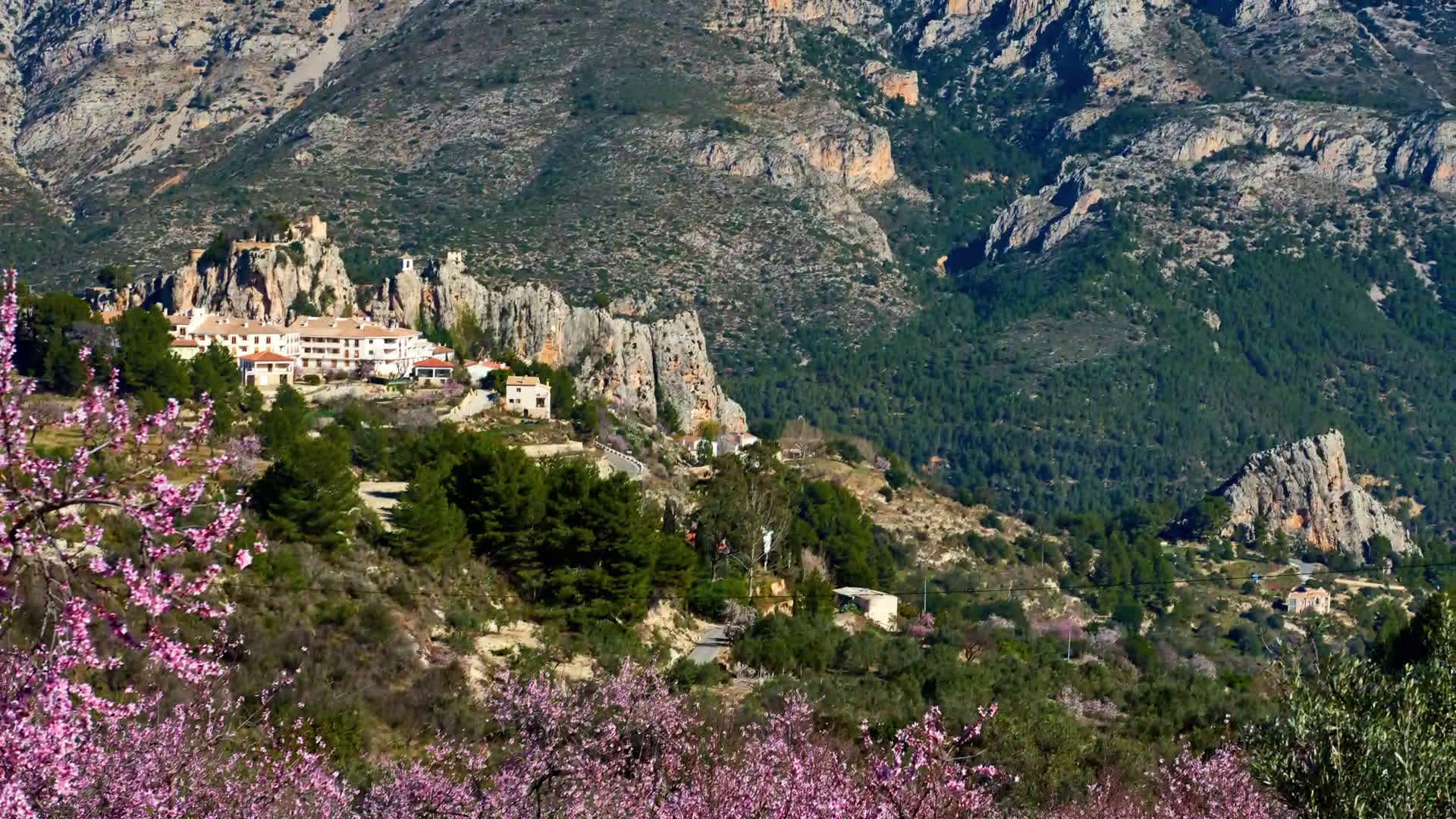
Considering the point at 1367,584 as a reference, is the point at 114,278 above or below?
above

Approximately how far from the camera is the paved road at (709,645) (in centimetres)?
3450

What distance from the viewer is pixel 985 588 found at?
187 feet

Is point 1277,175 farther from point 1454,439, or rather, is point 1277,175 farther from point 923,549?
point 923,549

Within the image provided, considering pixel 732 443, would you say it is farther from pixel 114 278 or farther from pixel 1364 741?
pixel 1364 741

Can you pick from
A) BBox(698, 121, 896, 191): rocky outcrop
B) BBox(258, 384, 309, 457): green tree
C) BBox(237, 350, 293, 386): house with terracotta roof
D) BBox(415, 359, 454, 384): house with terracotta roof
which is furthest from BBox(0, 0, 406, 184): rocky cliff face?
BBox(258, 384, 309, 457): green tree

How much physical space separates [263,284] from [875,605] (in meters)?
29.0

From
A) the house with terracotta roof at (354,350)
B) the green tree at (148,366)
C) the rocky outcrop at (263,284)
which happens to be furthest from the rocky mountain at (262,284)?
the green tree at (148,366)

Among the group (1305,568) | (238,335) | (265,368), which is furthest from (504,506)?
(1305,568)

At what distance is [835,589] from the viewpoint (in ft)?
156

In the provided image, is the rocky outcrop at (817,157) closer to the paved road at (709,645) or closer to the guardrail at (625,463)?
the guardrail at (625,463)

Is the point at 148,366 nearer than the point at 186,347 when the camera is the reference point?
Yes

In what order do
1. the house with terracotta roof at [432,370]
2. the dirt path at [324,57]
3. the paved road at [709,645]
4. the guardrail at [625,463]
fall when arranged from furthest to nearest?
1. the dirt path at [324,57]
2. the house with terracotta roof at [432,370]
3. the guardrail at [625,463]
4. the paved road at [709,645]

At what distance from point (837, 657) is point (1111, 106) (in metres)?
136

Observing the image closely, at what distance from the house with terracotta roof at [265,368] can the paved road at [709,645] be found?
21.5 m
